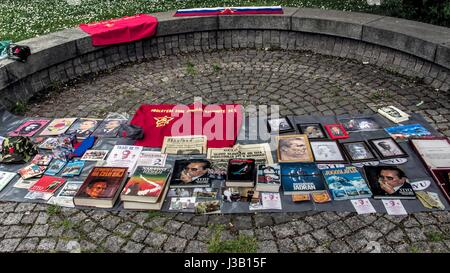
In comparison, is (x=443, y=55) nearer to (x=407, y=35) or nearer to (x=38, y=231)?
(x=407, y=35)

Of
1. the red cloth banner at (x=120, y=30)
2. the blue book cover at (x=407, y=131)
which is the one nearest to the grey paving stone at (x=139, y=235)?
the blue book cover at (x=407, y=131)

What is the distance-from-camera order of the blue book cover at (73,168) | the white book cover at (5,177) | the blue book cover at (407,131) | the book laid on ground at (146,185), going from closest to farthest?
the book laid on ground at (146,185) → the white book cover at (5,177) → the blue book cover at (73,168) → the blue book cover at (407,131)

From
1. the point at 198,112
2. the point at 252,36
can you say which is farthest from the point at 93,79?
the point at 252,36

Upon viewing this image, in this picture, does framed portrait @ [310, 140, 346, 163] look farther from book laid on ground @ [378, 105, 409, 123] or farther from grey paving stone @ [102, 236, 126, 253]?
grey paving stone @ [102, 236, 126, 253]

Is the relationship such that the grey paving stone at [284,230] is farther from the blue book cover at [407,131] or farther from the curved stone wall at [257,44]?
the curved stone wall at [257,44]

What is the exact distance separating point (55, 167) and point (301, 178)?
3189 mm

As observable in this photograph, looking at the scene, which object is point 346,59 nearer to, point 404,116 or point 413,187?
point 404,116

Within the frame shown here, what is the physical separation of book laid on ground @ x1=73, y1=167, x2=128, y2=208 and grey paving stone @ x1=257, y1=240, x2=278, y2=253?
69.0 inches

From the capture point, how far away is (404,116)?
18.8ft

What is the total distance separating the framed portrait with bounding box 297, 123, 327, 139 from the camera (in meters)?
5.36

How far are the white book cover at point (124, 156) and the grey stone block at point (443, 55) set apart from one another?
5194mm

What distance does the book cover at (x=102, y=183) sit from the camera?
171 inches

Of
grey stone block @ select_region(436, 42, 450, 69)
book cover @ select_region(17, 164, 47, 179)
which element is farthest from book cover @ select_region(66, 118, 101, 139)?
grey stone block @ select_region(436, 42, 450, 69)

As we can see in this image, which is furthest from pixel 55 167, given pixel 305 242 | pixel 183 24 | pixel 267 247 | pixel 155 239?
pixel 183 24
